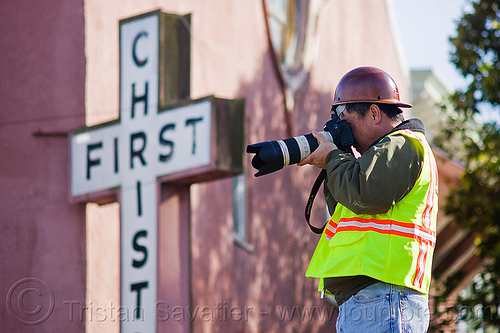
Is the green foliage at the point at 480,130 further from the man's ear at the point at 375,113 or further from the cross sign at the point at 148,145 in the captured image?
the man's ear at the point at 375,113

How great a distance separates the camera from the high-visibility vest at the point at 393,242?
10.2 feet

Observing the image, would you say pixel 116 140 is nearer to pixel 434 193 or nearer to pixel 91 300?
pixel 91 300

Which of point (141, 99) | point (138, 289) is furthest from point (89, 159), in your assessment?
point (138, 289)

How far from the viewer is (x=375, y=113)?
3.40 metres

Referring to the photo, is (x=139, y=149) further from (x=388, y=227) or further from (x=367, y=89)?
(x=388, y=227)

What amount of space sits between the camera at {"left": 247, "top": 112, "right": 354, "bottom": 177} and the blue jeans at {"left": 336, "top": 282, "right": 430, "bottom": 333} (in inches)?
23.6

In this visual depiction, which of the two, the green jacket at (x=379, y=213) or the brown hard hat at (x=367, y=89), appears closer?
the green jacket at (x=379, y=213)

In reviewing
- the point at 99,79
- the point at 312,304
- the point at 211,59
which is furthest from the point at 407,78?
the point at 99,79

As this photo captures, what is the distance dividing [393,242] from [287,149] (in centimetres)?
56

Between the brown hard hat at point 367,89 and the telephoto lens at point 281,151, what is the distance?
0.26m

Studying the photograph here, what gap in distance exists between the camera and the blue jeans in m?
3.10

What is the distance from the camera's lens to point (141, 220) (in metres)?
6.02

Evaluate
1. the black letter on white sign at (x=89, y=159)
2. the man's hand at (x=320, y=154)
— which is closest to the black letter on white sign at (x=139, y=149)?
the black letter on white sign at (x=89, y=159)

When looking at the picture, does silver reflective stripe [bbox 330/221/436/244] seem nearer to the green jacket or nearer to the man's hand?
the green jacket
